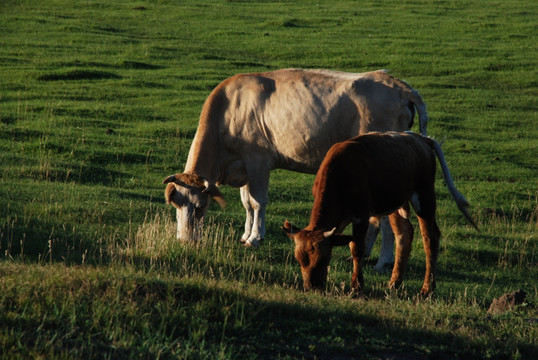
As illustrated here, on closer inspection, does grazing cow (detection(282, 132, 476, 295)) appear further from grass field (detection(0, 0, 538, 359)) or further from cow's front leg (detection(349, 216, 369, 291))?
grass field (detection(0, 0, 538, 359))

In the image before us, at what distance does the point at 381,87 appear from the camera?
1233 cm

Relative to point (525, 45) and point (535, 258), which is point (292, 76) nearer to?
point (535, 258)

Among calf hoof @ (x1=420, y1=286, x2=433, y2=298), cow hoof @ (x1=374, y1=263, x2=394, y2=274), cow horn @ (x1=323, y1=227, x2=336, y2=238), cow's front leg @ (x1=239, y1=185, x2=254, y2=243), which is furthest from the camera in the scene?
cow's front leg @ (x1=239, y1=185, x2=254, y2=243)

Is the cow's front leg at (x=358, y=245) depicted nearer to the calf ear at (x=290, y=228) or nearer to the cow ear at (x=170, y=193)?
the calf ear at (x=290, y=228)

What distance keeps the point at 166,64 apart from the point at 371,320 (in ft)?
79.6

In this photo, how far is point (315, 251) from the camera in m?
8.45

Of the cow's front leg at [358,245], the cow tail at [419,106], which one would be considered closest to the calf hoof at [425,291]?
the cow's front leg at [358,245]

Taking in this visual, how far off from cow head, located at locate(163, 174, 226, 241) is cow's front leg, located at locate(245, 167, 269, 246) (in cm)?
78

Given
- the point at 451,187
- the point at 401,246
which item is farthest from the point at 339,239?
the point at 451,187

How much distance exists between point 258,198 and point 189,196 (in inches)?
50.4

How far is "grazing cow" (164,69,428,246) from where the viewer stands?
12.1m

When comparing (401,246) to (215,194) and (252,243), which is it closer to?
(252,243)

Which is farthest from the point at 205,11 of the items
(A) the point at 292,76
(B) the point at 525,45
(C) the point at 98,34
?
(A) the point at 292,76

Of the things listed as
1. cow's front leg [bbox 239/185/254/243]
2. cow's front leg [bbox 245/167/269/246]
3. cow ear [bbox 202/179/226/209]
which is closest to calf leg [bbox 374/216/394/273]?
cow's front leg [bbox 245/167/269/246]
